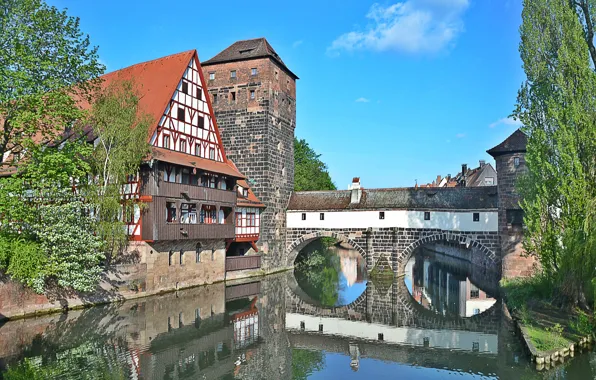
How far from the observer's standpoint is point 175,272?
22703 mm

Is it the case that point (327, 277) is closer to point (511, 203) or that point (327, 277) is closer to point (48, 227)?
point (511, 203)

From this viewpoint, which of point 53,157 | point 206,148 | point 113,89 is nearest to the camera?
point 53,157

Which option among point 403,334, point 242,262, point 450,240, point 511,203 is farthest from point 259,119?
point 403,334

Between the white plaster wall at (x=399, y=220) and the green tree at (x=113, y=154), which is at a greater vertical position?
the green tree at (x=113, y=154)

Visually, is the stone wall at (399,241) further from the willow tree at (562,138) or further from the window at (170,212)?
the window at (170,212)

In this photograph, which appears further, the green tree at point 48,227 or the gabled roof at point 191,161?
the gabled roof at point 191,161

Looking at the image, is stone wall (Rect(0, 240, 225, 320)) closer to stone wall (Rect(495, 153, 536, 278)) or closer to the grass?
the grass

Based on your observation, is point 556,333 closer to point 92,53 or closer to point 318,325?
point 318,325

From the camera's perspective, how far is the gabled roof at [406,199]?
2856 cm

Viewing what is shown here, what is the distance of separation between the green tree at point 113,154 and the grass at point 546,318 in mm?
14748

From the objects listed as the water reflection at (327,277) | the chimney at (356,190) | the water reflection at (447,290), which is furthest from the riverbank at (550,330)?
the chimney at (356,190)

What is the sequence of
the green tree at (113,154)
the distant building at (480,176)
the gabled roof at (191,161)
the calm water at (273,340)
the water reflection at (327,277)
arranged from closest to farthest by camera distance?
the calm water at (273,340) → the green tree at (113,154) → the gabled roof at (191,161) → the water reflection at (327,277) → the distant building at (480,176)

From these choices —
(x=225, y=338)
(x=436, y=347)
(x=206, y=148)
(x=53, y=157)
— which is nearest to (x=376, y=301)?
(x=436, y=347)

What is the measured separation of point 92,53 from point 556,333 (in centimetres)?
1720
